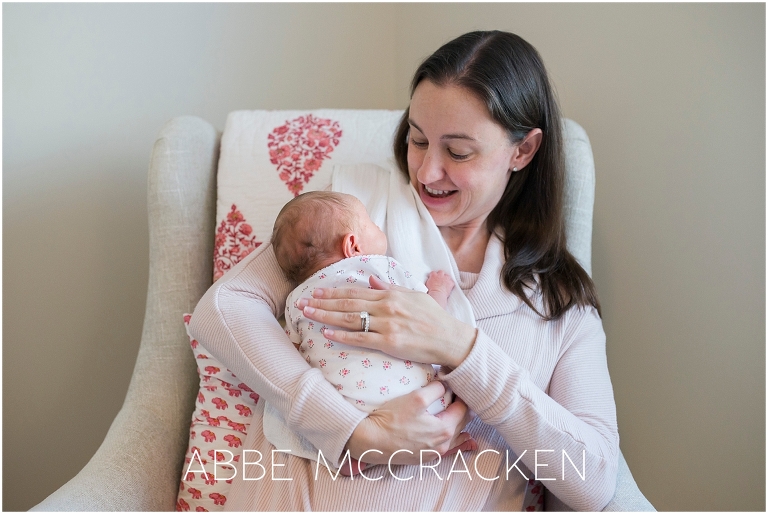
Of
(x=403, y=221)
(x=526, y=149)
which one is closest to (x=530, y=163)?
(x=526, y=149)

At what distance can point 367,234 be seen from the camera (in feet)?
4.11

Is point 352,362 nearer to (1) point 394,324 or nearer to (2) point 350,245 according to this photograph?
(1) point 394,324

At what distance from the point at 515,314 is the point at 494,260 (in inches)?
5.1

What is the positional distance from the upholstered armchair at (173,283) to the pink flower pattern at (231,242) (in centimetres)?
5

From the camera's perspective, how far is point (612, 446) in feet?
4.08

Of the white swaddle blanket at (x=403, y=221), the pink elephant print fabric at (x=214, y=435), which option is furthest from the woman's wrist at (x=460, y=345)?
the pink elephant print fabric at (x=214, y=435)

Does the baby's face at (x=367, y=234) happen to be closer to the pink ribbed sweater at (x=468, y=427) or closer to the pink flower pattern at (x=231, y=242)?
the pink ribbed sweater at (x=468, y=427)

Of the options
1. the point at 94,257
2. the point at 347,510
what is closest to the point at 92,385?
the point at 94,257

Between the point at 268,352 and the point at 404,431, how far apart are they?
0.27m

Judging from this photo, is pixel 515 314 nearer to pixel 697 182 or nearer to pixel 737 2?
pixel 697 182

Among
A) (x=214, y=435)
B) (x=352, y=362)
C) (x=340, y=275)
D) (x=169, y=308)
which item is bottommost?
(x=214, y=435)

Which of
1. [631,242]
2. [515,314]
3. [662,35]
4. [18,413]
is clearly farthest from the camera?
[18,413]

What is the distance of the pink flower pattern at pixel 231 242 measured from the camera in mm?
1578

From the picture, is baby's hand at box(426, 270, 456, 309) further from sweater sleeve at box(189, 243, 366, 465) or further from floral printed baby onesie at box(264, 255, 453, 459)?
sweater sleeve at box(189, 243, 366, 465)
